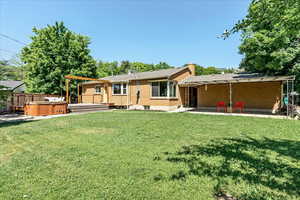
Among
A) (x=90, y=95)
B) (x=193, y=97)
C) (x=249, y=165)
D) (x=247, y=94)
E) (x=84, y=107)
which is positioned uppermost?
(x=90, y=95)

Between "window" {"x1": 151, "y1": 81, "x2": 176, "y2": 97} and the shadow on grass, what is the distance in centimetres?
945

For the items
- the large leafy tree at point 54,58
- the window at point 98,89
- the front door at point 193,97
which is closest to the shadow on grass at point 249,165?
the front door at point 193,97

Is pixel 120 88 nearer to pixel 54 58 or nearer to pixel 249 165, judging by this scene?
pixel 54 58

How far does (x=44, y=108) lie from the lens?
1183 cm

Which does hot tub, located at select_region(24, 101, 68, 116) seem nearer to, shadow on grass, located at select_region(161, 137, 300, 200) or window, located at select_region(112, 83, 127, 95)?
window, located at select_region(112, 83, 127, 95)

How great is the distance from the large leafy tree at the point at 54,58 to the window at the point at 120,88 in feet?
24.8

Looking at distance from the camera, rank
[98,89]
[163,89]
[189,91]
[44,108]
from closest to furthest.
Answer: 1. [44,108]
2. [163,89]
3. [189,91]
4. [98,89]

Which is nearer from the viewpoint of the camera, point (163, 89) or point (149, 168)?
point (149, 168)

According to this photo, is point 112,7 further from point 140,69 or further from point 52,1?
point 140,69

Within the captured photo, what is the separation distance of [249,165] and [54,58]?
24.6 metres

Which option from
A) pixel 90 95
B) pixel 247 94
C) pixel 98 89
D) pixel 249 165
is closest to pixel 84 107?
pixel 98 89

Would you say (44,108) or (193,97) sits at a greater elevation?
(193,97)

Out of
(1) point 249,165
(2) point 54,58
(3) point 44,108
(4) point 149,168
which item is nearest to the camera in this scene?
(4) point 149,168

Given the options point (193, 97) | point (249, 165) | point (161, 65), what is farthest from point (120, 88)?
point (161, 65)
